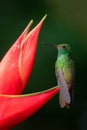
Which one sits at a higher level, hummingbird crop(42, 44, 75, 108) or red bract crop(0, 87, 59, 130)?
hummingbird crop(42, 44, 75, 108)

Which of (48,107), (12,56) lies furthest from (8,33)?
(12,56)

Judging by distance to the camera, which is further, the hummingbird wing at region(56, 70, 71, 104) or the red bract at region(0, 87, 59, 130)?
the hummingbird wing at region(56, 70, 71, 104)

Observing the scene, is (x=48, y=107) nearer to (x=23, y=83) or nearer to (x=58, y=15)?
(x=58, y=15)

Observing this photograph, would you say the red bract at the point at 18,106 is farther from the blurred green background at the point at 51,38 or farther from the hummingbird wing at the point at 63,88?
the blurred green background at the point at 51,38

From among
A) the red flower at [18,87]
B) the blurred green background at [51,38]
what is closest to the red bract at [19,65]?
the red flower at [18,87]

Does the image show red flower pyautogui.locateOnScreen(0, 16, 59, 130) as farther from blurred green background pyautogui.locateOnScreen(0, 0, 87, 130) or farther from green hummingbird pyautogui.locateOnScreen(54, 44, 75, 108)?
blurred green background pyautogui.locateOnScreen(0, 0, 87, 130)

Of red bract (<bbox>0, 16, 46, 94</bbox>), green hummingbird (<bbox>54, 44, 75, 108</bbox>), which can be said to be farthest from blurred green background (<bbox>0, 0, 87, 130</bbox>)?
red bract (<bbox>0, 16, 46, 94</bbox>)

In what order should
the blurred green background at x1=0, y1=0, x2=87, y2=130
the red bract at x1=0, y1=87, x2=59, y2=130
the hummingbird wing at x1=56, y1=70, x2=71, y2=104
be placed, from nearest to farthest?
the red bract at x1=0, y1=87, x2=59, y2=130, the hummingbird wing at x1=56, y1=70, x2=71, y2=104, the blurred green background at x1=0, y1=0, x2=87, y2=130
